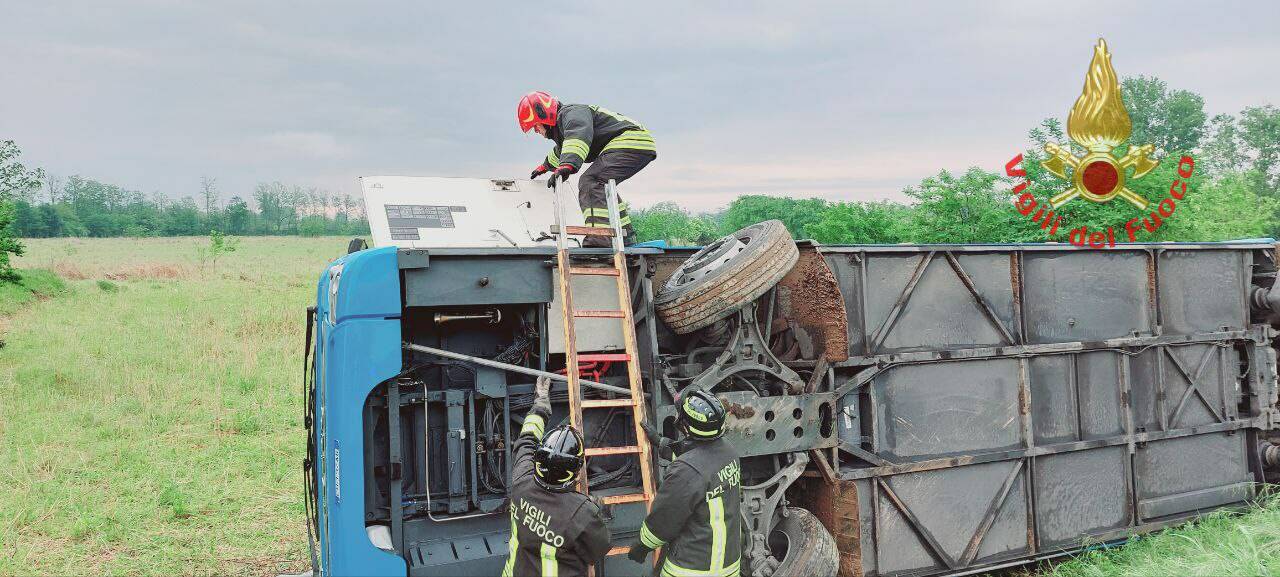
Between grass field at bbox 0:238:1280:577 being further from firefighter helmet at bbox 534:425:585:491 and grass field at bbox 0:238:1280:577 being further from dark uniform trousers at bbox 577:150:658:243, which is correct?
dark uniform trousers at bbox 577:150:658:243

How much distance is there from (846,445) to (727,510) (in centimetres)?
168

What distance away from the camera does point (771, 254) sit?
17.7 ft

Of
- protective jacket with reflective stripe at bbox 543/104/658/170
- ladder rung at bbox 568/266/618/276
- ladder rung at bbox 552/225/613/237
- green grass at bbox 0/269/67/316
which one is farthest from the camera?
green grass at bbox 0/269/67/316

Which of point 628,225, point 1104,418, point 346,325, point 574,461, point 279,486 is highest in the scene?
point 628,225

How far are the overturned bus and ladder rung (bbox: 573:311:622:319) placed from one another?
0.69 feet

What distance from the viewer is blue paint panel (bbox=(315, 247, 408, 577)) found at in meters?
4.55

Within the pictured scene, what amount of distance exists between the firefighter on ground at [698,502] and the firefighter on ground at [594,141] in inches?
90.2

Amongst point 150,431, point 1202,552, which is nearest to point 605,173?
point 1202,552

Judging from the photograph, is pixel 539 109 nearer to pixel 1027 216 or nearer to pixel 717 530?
pixel 717 530

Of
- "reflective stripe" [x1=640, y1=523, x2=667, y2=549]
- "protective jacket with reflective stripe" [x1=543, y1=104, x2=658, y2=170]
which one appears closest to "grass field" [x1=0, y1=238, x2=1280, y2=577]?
"reflective stripe" [x1=640, y1=523, x2=667, y2=549]

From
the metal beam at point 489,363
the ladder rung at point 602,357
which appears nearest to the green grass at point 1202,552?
the ladder rung at point 602,357

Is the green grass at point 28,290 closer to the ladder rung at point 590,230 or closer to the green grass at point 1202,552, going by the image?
the ladder rung at point 590,230

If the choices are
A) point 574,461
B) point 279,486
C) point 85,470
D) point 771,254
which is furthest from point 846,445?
point 85,470

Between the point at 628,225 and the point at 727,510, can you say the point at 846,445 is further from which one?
the point at 628,225
